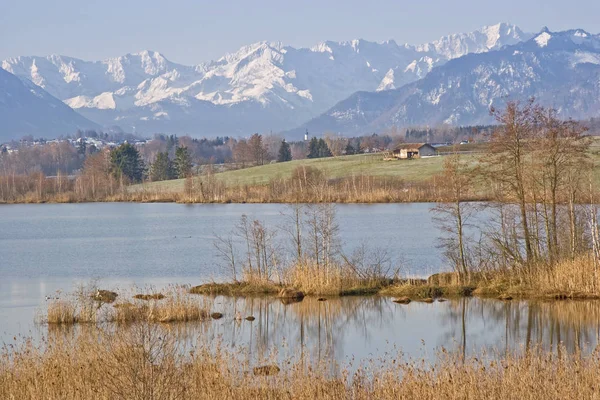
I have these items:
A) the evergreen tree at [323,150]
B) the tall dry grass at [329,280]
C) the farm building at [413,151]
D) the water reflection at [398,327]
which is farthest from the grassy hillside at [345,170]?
the water reflection at [398,327]

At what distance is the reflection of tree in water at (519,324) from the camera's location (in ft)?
95.3

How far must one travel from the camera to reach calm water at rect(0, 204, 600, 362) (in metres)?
30.0

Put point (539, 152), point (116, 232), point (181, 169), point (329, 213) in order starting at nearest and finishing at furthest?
point (539, 152)
point (329, 213)
point (116, 232)
point (181, 169)

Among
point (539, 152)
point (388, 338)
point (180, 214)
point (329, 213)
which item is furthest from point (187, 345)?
point (180, 214)

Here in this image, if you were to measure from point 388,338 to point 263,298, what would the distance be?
8.38 metres

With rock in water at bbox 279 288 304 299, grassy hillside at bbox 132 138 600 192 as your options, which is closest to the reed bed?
rock in water at bbox 279 288 304 299

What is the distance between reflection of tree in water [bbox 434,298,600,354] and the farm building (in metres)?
129

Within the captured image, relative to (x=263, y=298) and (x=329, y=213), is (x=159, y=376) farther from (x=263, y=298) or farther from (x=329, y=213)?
(x=329, y=213)

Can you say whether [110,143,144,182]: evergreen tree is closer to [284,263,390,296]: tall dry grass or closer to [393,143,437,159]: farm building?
[393,143,437,159]: farm building

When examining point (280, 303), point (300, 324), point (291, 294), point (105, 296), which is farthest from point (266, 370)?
point (105, 296)

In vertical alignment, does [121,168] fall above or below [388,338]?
above

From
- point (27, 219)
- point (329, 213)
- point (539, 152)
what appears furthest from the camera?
point (27, 219)

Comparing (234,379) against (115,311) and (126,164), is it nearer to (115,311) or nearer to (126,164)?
(115,311)

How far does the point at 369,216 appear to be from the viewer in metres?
84.9
